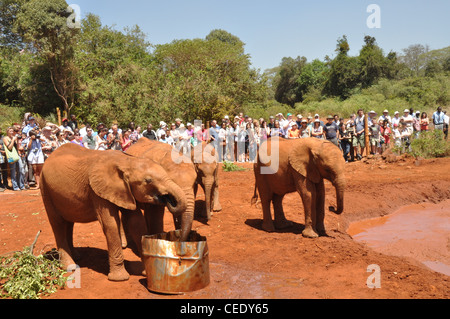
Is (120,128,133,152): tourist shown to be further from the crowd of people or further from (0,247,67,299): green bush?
(0,247,67,299): green bush

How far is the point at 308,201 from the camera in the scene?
9.38 meters

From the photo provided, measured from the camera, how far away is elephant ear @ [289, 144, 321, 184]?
367 inches

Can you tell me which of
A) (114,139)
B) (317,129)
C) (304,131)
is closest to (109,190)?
(114,139)

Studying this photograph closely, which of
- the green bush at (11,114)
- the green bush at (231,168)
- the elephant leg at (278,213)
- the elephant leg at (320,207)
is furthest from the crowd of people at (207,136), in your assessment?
the green bush at (11,114)

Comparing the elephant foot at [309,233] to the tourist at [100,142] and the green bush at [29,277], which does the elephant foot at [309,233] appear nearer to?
the green bush at [29,277]

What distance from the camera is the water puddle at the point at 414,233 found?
8.91 m

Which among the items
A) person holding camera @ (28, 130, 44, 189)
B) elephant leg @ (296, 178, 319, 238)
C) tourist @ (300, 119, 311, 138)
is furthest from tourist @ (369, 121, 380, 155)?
person holding camera @ (28, 130, 44, 189)

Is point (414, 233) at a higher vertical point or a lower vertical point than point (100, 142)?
lower

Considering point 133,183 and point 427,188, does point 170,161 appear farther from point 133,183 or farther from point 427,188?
point 427,188

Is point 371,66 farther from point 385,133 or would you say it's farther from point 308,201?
point 308,201

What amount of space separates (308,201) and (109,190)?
4346 millimetres

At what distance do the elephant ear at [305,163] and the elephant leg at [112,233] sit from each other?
4.05 metres

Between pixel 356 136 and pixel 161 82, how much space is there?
12.9 m

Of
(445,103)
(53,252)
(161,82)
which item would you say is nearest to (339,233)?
(53,252)
